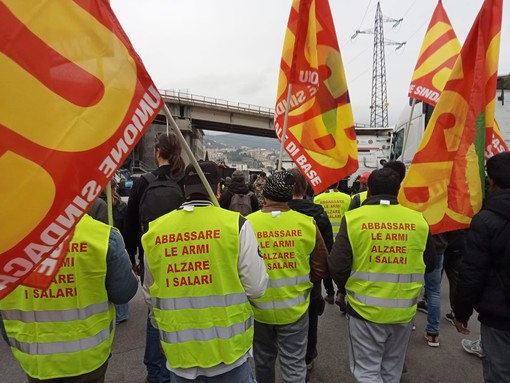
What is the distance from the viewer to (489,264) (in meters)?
2.23

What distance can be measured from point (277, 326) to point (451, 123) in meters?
2.19

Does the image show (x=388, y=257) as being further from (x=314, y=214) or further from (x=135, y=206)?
(x=135, y=206)

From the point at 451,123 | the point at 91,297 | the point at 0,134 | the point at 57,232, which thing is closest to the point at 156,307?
the point at 91,297

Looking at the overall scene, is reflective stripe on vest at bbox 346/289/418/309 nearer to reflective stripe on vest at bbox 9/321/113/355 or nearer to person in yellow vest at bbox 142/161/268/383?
person in yellow vest at bbox 142/161/268/383

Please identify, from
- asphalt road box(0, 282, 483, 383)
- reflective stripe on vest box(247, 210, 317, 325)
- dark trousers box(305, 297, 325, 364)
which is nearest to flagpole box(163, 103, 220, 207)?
reflective stripe on vest box(247, 210, 317, 325)

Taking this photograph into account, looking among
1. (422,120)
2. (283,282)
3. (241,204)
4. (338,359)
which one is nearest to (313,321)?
(338,359)

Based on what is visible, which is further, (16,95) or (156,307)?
(156,307)

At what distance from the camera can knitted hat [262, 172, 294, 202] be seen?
2.55 m

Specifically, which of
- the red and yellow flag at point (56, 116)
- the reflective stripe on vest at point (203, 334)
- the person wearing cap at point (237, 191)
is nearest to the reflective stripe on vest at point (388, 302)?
the reflective stripe on vest at point (203, 334)

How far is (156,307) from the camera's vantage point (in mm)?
1984

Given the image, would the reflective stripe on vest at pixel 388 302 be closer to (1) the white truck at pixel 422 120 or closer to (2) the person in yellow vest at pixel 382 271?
(2) the person in yellow vest at pixel 382 271

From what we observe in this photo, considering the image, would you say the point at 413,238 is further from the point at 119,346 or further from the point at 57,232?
the point at 119,346

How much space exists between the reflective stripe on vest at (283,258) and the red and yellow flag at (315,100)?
1.12m

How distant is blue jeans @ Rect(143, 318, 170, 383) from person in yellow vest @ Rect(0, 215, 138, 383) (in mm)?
983
